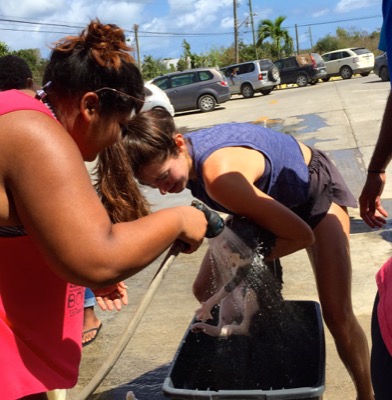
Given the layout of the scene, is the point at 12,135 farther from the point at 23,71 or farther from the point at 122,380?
the point at 23,71

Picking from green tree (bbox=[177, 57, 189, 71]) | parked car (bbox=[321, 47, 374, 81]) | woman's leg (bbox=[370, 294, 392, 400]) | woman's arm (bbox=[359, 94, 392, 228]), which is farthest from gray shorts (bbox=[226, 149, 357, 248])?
green tree (bbox=[177, 57, 189, 71])

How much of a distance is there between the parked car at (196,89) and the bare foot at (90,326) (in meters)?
16.2

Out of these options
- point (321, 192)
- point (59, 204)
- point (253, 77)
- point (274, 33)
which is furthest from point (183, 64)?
point (59, 204)

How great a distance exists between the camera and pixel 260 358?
7.53ft

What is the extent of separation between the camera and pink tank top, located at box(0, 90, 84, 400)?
4.95ft

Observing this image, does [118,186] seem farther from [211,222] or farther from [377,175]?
[377,175]

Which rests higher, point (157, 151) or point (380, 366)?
point (157, 151)

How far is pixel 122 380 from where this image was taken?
3.33 metres

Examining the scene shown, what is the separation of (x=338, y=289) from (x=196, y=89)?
57.7ft

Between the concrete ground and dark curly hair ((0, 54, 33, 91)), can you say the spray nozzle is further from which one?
dark curly hair ((0, 54, 33, 91))

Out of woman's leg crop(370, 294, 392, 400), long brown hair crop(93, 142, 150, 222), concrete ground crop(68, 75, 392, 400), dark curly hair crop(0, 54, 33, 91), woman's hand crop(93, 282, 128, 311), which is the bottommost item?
concrete ground crop(68, 75, 392, 400)

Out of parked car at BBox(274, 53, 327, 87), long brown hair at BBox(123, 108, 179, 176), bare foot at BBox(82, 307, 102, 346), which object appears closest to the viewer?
→ long brown hair at BBox(123, 108, 179, 176)

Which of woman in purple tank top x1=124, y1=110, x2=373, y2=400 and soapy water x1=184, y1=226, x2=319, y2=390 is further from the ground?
woman in purple tank top x1=124, y1=110, x2=373, y2=400

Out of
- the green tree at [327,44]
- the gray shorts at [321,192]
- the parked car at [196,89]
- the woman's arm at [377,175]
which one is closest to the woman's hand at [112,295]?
A: the gray shorts at [321,192]
